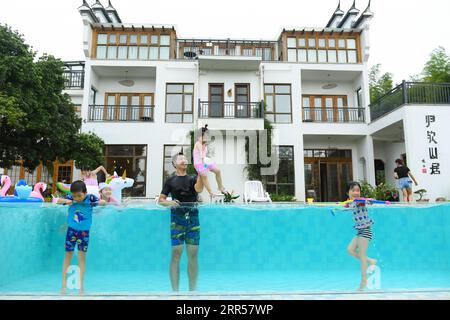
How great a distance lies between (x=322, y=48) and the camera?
1773 centimetres

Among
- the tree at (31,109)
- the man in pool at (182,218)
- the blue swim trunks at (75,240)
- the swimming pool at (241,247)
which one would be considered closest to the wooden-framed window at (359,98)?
the swimming pool at (241,247)

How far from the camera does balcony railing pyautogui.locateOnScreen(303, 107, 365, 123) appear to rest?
17797 millimetres

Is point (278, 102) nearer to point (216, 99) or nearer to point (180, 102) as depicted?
point (216, 99)

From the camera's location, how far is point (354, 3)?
18.3m

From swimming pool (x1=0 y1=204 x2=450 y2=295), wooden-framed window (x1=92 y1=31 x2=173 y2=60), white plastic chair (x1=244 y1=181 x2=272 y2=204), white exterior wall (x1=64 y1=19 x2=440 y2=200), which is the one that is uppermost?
wooden-framed window (x1=92 y1=31 x2=173 y2=60)

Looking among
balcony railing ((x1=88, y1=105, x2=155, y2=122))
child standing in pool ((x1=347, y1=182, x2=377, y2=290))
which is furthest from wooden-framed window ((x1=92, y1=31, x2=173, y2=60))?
child standing in pool ((x1=347, y1=182, x2=377, y2=290))

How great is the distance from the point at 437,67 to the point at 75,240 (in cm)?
2481

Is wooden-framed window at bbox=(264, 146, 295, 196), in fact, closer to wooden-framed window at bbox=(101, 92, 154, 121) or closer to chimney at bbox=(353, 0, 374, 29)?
wooden-framed window at bbox=(101, 92, 154, 121)

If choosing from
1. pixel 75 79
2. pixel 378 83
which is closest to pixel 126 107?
pixel 75 79

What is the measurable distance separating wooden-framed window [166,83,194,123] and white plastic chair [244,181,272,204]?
451cm

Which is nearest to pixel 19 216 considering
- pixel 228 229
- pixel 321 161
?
pixel 228 229

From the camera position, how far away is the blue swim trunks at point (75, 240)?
4293mm

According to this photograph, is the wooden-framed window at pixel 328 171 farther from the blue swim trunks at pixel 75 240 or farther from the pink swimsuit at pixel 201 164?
the blue swim trunks at pixel 75 240

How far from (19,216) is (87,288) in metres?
2.11
